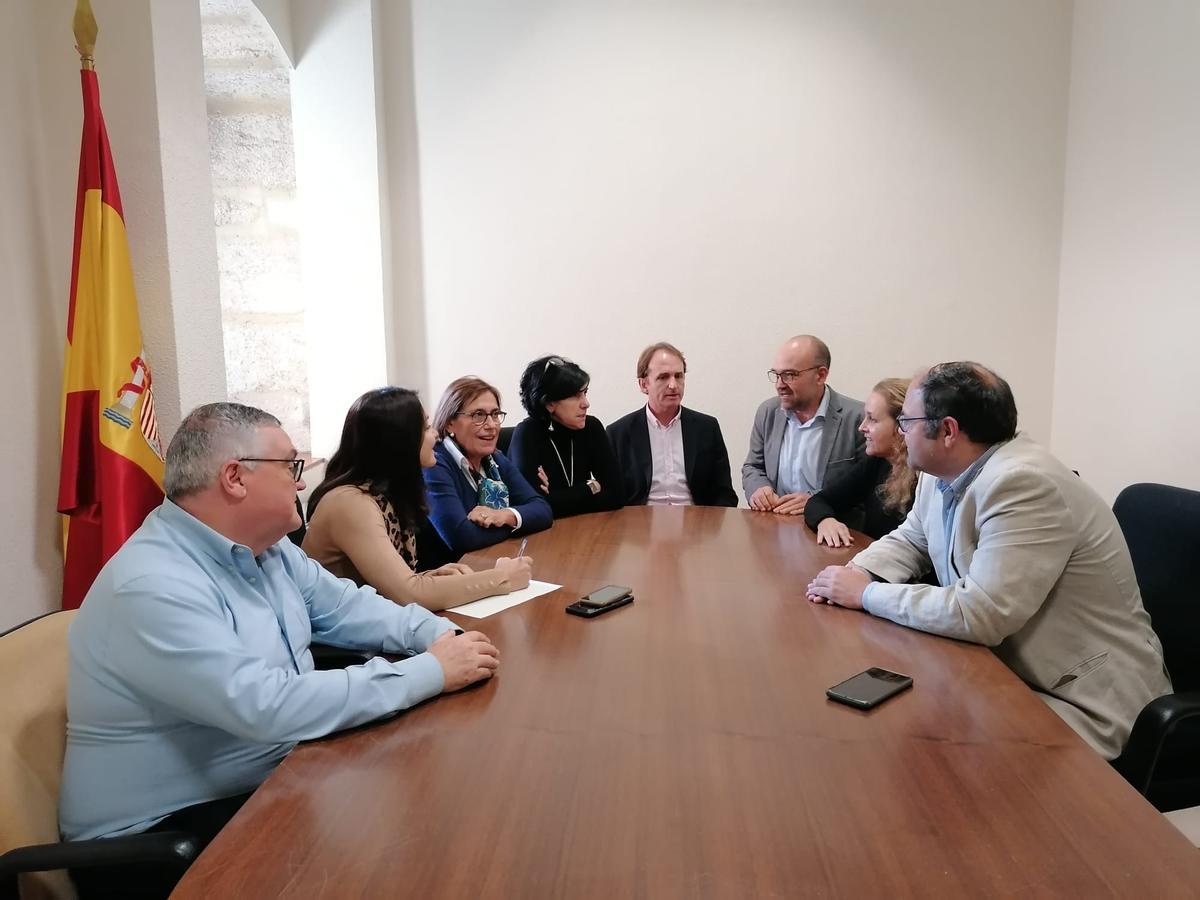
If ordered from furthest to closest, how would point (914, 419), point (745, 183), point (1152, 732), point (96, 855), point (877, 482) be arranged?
point (745, 183) < point (877, 482) < point (914, 419) < point (1152, 732) < point (96, 855)

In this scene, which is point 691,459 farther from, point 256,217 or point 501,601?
point 256,217

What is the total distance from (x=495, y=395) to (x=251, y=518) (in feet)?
4.81

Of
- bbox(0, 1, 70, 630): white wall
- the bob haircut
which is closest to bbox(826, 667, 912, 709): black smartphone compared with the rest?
the bob haircut

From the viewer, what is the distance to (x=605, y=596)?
197 centimetres

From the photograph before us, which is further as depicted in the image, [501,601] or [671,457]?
[671,457]

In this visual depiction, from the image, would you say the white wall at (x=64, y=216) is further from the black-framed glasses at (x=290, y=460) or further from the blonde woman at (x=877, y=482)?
the blonde woman at (x=877, y=482)

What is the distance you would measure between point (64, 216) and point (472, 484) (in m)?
1.42

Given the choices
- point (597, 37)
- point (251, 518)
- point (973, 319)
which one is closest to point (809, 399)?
point (973, 319)

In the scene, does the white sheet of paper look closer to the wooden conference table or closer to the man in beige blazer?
the wooden conference table

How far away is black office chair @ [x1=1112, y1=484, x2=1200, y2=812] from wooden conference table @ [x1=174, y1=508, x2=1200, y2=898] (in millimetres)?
327

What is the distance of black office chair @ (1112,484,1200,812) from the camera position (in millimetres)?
1561

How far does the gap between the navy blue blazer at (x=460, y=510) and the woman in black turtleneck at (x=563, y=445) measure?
248mm

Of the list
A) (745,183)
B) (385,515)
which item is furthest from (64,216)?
(745,183)

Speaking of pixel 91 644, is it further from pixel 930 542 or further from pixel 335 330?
pixel 335 330
